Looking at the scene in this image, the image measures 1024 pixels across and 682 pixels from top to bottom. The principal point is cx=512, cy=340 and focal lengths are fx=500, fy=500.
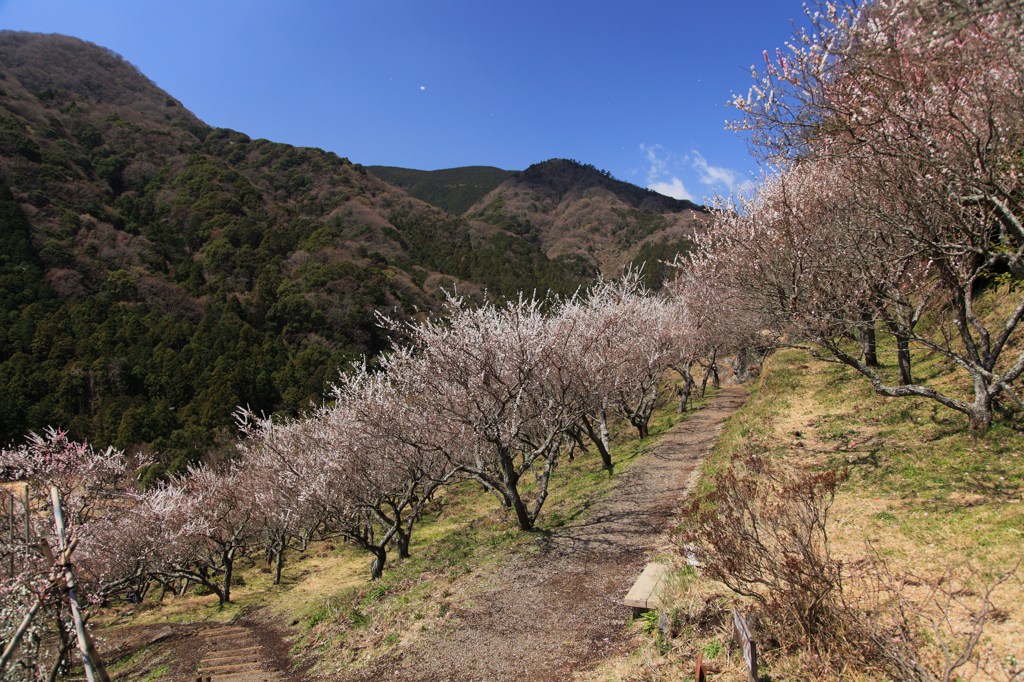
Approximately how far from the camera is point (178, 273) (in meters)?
67.9

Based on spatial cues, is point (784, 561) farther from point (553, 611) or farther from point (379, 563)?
point (379, 563)

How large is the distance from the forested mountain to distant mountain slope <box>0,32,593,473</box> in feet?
0.76

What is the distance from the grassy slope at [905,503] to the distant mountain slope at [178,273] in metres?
38.7

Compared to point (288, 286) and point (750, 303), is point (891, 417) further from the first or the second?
point (288, 286)

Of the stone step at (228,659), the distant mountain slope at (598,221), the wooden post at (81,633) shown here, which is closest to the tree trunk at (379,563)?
the stone step at (228,659)

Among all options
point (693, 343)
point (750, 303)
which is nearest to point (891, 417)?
point (750, 303)

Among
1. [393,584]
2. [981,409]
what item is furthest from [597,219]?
[981,409]

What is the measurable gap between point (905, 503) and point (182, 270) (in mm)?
79853

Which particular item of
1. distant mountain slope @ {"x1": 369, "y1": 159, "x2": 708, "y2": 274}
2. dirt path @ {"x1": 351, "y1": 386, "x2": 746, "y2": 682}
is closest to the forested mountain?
distant mountain slope @ {"x1": 369, "y1": 159, "x2": 708, "y2": 274}

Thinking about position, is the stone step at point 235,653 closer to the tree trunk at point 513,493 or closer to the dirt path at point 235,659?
the dirt path at point 235,659

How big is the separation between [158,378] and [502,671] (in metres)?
51.9

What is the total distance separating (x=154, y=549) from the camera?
21.2m

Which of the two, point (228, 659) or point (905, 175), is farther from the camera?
point (228, 659)

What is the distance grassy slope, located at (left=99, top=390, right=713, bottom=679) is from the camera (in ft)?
31.2
